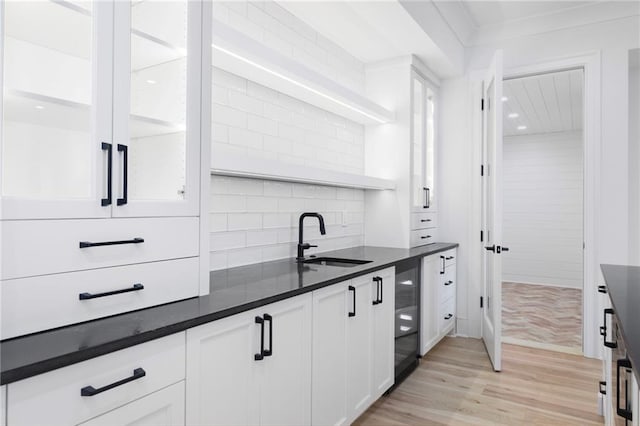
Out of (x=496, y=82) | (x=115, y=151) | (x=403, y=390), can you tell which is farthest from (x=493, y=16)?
(x=115, y=151)

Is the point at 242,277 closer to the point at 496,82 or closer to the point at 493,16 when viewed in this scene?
the point at 496,82

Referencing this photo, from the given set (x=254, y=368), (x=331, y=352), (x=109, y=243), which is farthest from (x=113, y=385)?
(x=331, y=352)

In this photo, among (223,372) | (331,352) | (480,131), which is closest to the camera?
(223,372)

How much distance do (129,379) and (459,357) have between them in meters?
2.98

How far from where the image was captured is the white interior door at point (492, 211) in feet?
10.3

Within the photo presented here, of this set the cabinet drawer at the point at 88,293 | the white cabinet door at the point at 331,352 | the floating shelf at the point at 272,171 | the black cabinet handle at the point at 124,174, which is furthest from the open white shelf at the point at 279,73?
the white cabinet door at the point at 331,352

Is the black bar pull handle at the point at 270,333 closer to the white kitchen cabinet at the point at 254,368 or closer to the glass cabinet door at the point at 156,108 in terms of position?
the white kitchen cabinet at the point at 254,368

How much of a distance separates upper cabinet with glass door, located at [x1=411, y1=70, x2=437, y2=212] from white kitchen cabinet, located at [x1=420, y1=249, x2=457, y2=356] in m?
0.53

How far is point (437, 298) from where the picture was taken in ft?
11.5

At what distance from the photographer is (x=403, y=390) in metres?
2.78

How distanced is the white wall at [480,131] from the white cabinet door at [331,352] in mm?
2300

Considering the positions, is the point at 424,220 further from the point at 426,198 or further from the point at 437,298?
the point at 437,298

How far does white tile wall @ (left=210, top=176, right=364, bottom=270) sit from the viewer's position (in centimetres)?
224

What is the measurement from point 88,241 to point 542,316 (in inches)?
200
